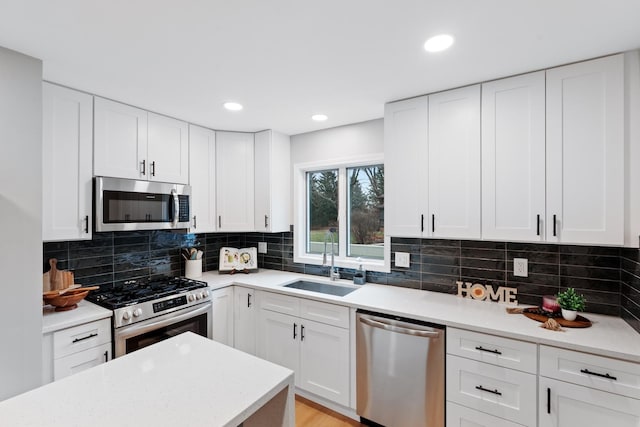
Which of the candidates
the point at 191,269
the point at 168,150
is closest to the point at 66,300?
the point at 191,269

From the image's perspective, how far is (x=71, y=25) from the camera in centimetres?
136

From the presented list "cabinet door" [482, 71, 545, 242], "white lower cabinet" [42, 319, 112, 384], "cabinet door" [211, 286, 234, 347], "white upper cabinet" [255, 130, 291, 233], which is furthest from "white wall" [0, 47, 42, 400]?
"cabinet door" [482, 71, 545, 242]

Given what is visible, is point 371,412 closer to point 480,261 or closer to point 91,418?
point 480,261

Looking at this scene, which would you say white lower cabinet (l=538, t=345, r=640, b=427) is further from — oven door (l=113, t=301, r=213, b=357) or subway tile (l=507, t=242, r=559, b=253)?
oven door (l=113, t=301, r=213, b=357)

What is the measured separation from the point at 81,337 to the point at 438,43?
262 centimetres

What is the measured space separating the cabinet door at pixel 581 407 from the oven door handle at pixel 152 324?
2.30 meters

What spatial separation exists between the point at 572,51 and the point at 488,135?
55 centimetres

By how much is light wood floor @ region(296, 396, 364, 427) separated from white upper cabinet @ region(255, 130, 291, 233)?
61.2 inches

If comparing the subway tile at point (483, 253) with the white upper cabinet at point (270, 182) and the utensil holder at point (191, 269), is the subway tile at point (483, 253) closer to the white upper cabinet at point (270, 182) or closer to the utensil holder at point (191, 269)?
the white upper cabinet at point (270, 182)

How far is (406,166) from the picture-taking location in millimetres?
2223

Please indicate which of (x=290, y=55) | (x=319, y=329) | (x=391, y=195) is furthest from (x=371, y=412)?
(x=290, y=55)

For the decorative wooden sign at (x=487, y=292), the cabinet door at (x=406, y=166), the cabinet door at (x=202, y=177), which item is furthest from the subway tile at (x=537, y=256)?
the cabinet door at (x=202, y=177)

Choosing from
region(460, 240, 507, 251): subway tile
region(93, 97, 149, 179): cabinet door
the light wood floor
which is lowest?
the light wood floor

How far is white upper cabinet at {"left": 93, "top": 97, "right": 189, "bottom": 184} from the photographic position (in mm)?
2174
